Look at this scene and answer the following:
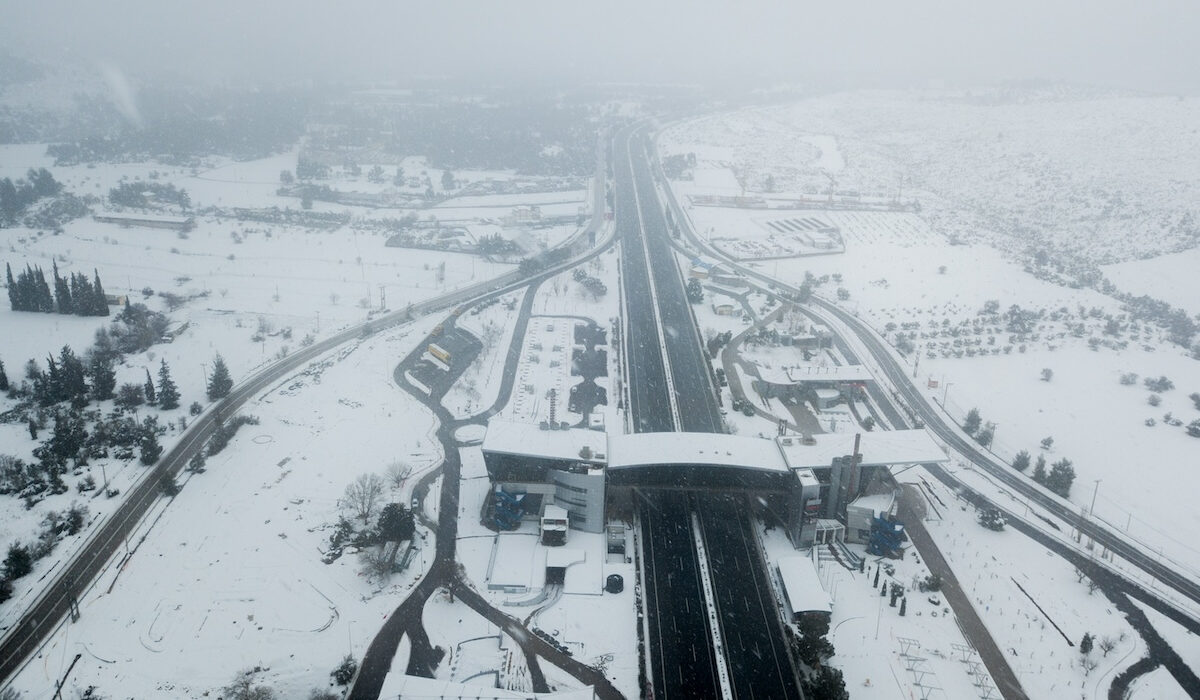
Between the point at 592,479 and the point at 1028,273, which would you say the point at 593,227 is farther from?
the point at 592,479

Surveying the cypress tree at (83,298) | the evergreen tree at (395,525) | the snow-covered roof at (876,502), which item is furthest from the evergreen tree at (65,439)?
the snow-covered roof at (876,502)

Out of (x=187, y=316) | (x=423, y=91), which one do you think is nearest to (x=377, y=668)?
(x=187, y=316)

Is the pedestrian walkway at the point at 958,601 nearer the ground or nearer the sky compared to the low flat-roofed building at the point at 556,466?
nearer the ground

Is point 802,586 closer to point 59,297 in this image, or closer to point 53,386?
point 53,386

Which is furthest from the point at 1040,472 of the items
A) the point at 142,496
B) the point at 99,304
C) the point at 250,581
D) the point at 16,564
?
the point at 99,304

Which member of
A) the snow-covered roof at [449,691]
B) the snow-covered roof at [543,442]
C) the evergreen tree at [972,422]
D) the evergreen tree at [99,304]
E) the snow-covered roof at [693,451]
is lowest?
the snow-covered roof at [449,691]

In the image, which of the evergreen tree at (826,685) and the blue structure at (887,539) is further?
the blue structure at (887,539)

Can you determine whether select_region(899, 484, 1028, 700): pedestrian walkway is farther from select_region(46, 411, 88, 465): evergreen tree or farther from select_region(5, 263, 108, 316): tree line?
select_region(5, 263, 108, 316): tree line

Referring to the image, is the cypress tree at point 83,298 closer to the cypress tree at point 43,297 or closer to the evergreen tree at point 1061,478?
the cypress tree at point 43,297
